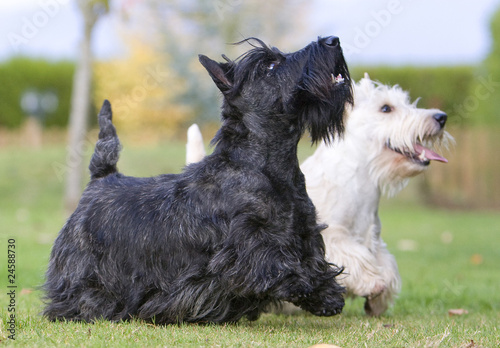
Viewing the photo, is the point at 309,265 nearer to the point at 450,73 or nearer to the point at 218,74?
the point at 218,74

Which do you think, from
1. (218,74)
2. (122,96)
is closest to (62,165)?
(122,96)

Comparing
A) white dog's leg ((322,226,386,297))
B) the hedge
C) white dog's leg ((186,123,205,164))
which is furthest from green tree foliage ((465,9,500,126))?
white dog's leg ((186,123,205,164))

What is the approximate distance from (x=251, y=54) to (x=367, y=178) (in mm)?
1512

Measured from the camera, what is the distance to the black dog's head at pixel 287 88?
3498 millimetres

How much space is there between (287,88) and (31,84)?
59.7 ft

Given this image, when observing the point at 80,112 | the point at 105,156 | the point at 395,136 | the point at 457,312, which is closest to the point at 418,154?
the point at 395,136

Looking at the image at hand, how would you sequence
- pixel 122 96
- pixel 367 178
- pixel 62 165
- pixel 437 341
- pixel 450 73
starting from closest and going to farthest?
1. pixel 437 341
2. pixel 367 178
3. pixel 62 165
4. pixel 122 96
5. pixel 450 73

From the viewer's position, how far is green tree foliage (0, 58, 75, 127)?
775 inches

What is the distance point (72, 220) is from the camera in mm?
4062

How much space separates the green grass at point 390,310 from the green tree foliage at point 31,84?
21.4ft

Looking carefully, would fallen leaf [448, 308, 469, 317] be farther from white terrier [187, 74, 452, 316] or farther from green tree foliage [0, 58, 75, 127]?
green tree foliage [0, 58, 75, 127]

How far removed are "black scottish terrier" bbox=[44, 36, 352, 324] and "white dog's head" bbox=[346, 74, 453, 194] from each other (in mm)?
1052

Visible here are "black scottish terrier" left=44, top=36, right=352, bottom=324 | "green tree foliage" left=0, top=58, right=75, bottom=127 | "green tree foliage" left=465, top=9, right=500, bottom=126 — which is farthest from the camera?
"green tree foliage" left=0, top=58, right=75, bottom=127

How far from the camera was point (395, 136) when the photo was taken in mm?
4691
